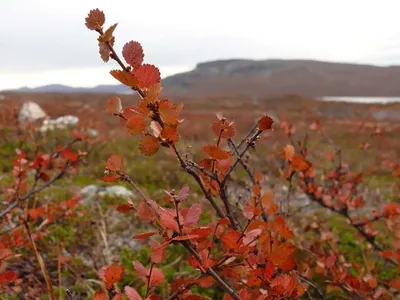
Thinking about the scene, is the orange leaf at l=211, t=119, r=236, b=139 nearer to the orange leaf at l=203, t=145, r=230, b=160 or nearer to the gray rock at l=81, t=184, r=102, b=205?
the orange leaf at l=203, t=145, r=230, b=160

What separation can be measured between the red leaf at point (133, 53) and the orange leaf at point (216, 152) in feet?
0.91

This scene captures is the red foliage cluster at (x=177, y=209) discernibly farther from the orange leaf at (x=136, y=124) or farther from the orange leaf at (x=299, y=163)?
the orange leaf at (x=299, y=163)

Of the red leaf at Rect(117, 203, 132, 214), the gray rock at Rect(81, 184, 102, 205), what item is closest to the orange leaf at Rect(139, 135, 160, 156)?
the red leaf at Rect(117, 203, 132, 214)

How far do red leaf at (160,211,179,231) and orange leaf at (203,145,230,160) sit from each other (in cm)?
21

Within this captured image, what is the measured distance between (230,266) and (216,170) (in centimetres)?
29

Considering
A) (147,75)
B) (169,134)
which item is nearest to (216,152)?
(169,134)

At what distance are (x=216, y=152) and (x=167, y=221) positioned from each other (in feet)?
0.78

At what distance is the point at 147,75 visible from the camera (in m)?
1.05

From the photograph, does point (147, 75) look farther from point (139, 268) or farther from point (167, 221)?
point (139, 268)

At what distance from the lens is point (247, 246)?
1.25 m

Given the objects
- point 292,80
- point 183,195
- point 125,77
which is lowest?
point 183,195

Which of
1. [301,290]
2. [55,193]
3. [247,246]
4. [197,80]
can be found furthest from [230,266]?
[197,80]

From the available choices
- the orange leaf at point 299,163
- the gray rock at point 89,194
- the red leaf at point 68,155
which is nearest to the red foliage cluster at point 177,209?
the orange leaf at point 299,163

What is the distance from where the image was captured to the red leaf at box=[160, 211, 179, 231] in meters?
1.04
